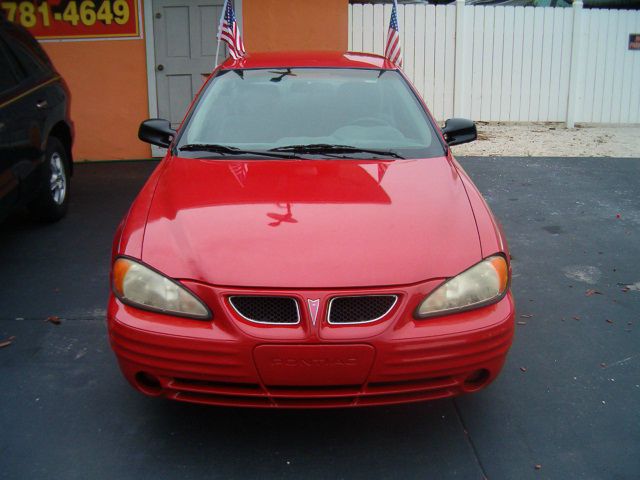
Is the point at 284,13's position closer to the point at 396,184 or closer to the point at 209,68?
the point at 209,68

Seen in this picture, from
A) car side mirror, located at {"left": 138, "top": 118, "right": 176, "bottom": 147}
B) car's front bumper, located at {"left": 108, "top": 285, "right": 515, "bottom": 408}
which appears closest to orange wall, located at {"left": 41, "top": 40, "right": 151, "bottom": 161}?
car side mirror, located at {"left": 138, "top": 118, "right": 176, "bottom": 147}

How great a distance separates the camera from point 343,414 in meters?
3.40

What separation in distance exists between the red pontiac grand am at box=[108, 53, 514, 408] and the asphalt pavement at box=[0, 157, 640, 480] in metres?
0.33

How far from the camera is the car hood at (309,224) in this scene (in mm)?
2859

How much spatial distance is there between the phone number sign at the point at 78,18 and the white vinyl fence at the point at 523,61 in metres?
4.38

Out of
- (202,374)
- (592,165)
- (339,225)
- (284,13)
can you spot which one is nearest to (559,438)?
(339,225)

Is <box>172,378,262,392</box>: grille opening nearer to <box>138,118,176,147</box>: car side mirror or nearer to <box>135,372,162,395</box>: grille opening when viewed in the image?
<box>135,372,162,395</box>: grille opening

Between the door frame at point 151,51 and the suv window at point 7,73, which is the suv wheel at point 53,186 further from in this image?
the door frame at point 151,51

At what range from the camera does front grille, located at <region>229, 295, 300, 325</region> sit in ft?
9.16

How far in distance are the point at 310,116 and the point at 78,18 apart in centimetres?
583

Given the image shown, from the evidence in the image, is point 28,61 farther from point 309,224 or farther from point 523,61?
point 523,61

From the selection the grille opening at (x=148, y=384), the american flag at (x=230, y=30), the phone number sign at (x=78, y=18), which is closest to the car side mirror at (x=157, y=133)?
the grille opening at (x=148, y=384)

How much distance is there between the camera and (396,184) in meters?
3.54

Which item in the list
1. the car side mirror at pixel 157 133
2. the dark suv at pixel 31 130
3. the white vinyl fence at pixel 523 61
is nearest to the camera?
the car side mirror at pixel 157 133
